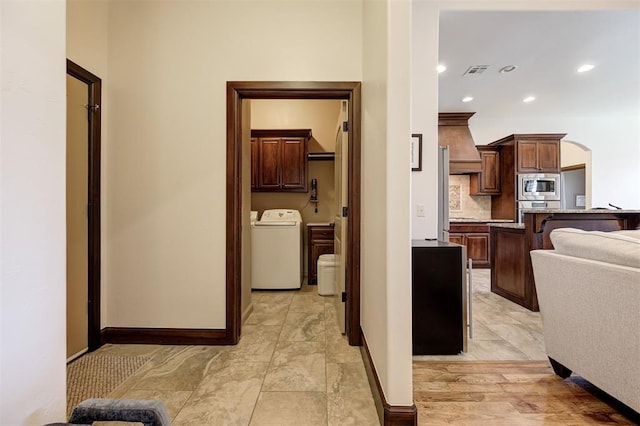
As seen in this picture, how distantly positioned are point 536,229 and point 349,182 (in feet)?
7.51

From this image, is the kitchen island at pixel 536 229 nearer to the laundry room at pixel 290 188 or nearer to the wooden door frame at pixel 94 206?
the laundry room at pixel 290 188

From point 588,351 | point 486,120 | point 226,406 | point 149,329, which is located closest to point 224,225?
point 149,329

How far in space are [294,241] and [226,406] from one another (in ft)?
8.33

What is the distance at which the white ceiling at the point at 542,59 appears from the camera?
2.92m

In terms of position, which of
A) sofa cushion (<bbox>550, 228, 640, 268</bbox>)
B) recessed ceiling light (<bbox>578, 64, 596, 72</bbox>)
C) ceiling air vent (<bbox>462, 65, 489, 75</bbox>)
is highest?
recessed ceiling light (<bbox>578, 64, 596, 72</bbox>)

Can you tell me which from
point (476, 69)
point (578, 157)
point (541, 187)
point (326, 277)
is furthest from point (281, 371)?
point (578, 157)

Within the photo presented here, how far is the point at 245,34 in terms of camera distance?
2414mm

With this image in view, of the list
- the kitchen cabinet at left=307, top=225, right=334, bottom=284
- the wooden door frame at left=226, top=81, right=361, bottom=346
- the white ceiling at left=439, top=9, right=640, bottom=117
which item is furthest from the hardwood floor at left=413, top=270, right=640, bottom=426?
the white ceiling at left=439, top=9, right=640, bottom=117

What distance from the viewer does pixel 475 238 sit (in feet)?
18.2

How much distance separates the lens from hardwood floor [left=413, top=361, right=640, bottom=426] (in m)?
1.53

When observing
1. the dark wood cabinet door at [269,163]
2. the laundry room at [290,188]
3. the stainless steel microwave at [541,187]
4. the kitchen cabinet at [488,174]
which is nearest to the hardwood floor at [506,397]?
the laundry room at [290,188]

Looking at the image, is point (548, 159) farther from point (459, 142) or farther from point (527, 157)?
point (459, 142)
